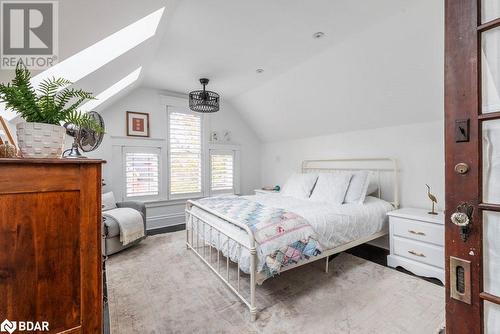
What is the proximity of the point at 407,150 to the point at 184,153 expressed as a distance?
384 centimetres

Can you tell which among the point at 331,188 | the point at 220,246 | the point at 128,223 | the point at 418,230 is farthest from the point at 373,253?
the point at 128,223

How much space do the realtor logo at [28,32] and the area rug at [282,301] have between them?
195 cm

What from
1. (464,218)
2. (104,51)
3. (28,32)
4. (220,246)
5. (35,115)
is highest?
(104,51)

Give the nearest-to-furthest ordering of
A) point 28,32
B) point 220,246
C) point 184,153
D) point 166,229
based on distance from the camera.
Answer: point 28,32, point 220,246, point 166,229, point 184,153

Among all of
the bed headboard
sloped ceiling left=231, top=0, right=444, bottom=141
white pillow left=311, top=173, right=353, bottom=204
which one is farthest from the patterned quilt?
sloped ceiling left=231, top=0, right=444, bottom=141

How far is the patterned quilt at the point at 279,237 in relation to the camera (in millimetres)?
1753

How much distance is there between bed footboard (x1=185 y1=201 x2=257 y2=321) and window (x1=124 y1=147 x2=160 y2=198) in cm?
147

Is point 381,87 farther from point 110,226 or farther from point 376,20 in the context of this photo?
point 110,226

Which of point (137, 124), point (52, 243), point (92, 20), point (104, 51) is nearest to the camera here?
point (52, 243)

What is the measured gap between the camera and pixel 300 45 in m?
2.66

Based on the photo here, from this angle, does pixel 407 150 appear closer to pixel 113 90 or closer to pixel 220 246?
pixel 220 246

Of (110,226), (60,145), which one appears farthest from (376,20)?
(110,226)

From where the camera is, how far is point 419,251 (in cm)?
239

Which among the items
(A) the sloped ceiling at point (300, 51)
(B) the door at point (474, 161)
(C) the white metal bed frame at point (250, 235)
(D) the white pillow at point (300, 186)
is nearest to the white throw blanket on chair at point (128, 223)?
(C) the white metal bed frame at point (250, 235)
